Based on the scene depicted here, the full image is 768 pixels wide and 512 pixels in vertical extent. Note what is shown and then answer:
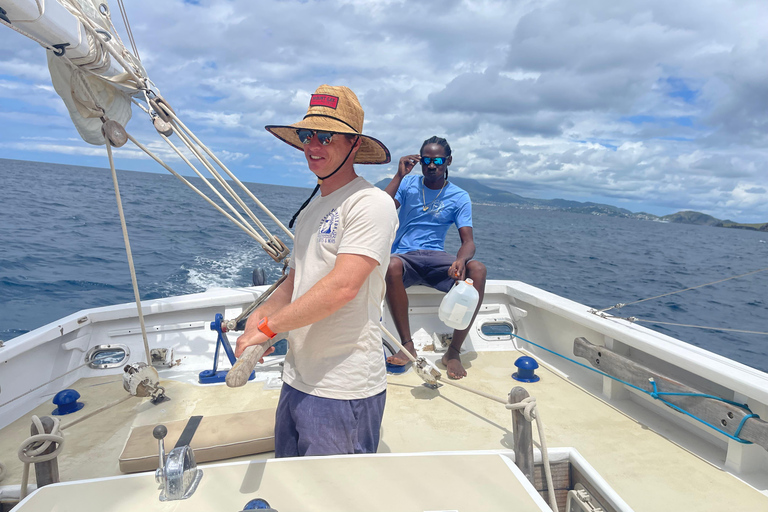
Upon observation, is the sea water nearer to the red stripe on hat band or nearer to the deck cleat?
the deck cleat

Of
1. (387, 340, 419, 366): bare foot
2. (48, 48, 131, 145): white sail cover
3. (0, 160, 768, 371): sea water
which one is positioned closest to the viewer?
(48, 48, 131, 145): white sail cover

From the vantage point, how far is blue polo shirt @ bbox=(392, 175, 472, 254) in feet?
11.6

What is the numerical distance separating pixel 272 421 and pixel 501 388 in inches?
62.7

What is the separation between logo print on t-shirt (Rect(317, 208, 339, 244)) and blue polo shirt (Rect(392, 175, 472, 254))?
2.13 meters

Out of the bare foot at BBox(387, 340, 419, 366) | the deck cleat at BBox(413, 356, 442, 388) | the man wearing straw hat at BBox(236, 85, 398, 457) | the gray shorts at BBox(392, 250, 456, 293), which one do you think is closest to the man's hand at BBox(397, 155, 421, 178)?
the gray shorts at BBox(392, 250, 456, 293)

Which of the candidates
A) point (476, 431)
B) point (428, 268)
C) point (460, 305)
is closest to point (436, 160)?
point (428, 268)

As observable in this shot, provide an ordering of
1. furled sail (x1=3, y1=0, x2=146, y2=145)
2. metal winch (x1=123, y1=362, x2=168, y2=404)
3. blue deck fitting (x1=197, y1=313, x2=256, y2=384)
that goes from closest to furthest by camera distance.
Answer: furled sail (x1=3, y1=0, x2=146, y2=145) < metal winch (x1=123, y1=362, x2=168, y2=404) < blue deck fitting (x1=197, y1=313, x2=256, y2=384)

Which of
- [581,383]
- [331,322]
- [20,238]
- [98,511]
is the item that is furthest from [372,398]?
[20,238]

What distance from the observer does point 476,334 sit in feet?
12.6

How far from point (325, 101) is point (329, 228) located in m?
0.39

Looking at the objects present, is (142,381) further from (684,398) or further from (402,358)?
(684,398)

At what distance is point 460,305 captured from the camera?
3.15 m

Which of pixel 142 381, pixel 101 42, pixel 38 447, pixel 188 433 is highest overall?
pixel 101 42

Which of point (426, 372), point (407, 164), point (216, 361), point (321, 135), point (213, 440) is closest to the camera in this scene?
point (321, 135)
